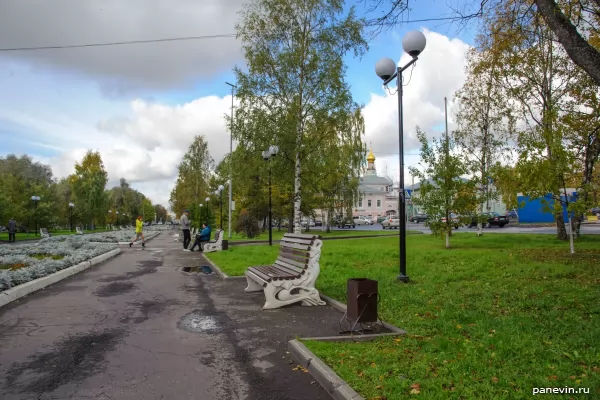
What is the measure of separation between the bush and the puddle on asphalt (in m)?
27.6

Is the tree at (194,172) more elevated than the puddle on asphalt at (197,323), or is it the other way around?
the tree at (194,172)

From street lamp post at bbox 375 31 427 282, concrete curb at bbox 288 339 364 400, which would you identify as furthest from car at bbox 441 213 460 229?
concrete curb at bbox 288 339 364 400

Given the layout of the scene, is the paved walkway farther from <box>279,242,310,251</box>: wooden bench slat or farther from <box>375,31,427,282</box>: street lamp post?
<box>375,31,427,282</box>: street lamp post

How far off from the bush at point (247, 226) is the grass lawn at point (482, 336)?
82.6 feet

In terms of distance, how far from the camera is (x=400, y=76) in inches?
356

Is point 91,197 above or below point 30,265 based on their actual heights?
above

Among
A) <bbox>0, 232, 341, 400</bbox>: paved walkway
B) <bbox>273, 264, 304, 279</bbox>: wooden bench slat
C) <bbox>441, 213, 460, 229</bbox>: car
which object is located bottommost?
<bbox>0, 232, 341, 400</bbox>: paved walkway

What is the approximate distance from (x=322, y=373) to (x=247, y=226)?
3105cm

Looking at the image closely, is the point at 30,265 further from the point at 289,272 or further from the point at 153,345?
the point at 153,345

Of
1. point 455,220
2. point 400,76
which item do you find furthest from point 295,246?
point 455,220

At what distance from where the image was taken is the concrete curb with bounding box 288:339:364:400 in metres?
3.48

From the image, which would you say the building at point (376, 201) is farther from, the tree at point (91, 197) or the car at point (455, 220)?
the car at point (455, 220)

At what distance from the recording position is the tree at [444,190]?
16250mm

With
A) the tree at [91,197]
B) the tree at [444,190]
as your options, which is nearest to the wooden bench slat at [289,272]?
the tree at [444,190]
